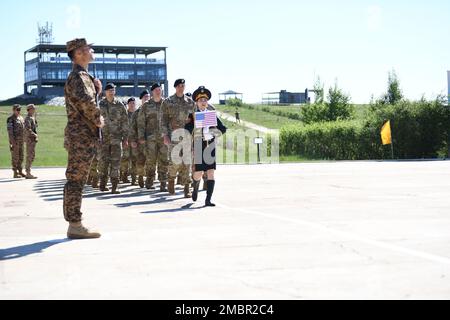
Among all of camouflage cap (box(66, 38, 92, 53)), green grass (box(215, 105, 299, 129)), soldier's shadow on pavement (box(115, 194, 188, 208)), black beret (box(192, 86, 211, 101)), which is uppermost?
green grass (box(215, 105, 299, 129))

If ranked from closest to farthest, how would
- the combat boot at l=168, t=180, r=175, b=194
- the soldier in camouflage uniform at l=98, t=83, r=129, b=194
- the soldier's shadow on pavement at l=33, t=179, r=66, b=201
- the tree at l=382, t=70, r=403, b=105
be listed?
the soldier's shadow on pavement at l=33, t=179, r=66, b=201 < the combat boot at l=168, t=180, r=175, b=194 < the soldier in camouflage uniform at l=98, t=83, r=129, b=194 < the tree at l=382, t=70, r=403, b=105

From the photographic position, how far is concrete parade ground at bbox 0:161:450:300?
515cm

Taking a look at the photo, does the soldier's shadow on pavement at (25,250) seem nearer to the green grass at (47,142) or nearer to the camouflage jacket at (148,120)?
the camouflage jacket at (148,120)

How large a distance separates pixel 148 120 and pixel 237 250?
10.3 metres

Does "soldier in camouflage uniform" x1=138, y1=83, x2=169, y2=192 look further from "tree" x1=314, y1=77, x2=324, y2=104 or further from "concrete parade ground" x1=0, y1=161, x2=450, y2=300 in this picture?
"tree" x1=314, y1=77, x2=324, y2=104

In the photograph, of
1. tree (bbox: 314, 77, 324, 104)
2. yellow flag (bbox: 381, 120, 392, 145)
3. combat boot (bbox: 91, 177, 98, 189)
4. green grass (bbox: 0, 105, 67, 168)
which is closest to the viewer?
combat boot (bbox: 91, 177, 98, 189)

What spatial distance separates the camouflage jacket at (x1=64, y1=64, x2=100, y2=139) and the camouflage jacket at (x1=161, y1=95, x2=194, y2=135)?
6.54 meters

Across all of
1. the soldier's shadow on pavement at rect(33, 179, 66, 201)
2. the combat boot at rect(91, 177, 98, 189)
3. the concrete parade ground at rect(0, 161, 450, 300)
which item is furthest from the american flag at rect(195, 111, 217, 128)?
the combat boot at rect(91, 177, 98, 189)

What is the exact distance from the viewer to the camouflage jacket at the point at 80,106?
816 cm

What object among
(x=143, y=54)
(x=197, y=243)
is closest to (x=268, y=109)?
(x=143, y=54)

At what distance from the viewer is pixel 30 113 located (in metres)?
22.8
